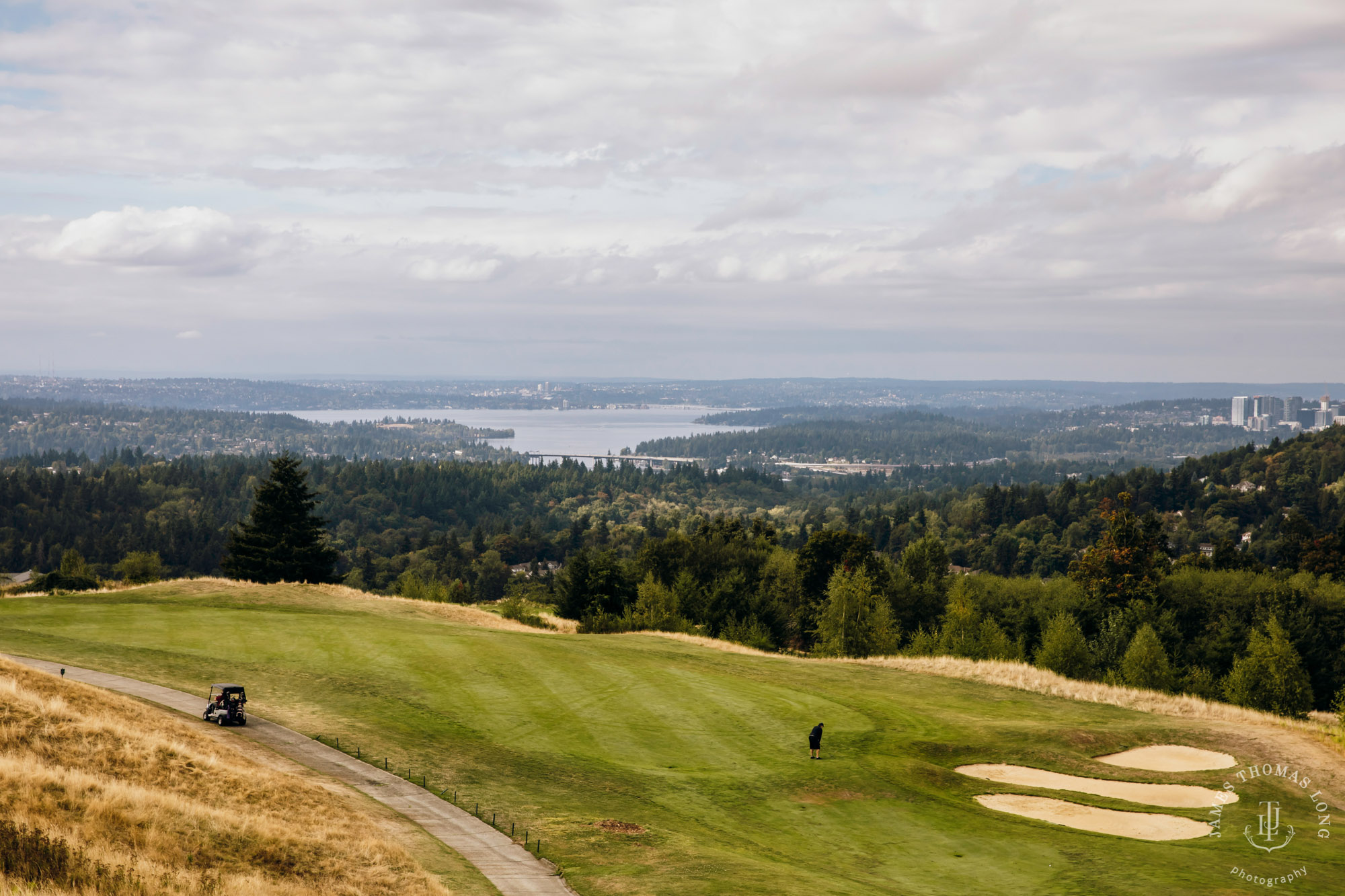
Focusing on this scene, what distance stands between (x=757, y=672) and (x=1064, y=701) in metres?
12.6

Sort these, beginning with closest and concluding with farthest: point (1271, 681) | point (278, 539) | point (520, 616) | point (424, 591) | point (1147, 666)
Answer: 1. point (278, 539)
2. point (1271, 681)
3. point (1147, 666)
4. point (520, 616)
5. point (424, 591)

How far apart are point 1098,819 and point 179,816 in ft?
74.0

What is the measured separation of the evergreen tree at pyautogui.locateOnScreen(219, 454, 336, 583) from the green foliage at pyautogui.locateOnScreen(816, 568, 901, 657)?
125 feet

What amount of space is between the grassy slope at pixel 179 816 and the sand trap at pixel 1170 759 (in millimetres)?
21935

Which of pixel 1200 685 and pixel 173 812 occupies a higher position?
pixel 173 812

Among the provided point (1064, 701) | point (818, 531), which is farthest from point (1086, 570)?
point (1064, 701)

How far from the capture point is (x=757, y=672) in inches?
1661

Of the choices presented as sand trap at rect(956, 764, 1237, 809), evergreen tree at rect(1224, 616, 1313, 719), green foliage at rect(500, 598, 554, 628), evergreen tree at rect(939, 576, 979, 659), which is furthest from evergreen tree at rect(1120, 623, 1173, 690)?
sand trap at rect(956, 764, 1237, 809)

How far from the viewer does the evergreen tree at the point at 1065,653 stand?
72438 millimetres

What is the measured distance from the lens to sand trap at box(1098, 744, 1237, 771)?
30.8 metres

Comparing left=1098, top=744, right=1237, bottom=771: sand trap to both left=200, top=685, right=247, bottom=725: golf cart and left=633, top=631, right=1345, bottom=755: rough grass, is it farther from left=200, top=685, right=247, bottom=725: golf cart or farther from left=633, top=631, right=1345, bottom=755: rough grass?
left=200, top=685, right=247, bottom=725: golf cart

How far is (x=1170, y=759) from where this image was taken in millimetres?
31641

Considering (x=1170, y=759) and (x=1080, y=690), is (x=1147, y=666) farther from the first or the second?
(x=1170, y=759)

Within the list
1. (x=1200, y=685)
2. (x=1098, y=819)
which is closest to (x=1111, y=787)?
(x=1098, y=819)
